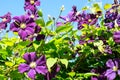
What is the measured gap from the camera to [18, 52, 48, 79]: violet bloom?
196 centimetres

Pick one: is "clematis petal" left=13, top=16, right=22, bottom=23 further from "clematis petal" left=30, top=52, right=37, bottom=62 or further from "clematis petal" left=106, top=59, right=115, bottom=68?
"clematis petal" left=106, top=59, right=115, bottom=68

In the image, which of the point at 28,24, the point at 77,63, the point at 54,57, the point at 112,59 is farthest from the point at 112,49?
the point at 28,24

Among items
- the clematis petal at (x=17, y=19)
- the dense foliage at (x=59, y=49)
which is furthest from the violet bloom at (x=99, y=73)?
the clematis petal at (x=17, y=19)

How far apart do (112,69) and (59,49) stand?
353 millimetres

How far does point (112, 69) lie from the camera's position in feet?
7.36

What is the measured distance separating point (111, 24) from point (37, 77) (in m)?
0.63

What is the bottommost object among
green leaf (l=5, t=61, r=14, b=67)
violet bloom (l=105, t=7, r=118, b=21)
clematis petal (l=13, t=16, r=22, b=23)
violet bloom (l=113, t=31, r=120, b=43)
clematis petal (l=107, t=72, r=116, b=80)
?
clematis petal (l=107, t=72, r=116, b=80)

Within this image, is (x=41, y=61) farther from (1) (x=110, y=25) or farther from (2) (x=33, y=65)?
(1) (x=110, y=25)

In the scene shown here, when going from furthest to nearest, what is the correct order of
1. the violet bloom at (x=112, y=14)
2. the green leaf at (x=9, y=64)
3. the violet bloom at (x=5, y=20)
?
the violet bloom at (x=112, y=14), the violet bloom at (x=5, y=20), the green leaf at (x=9, y=64)

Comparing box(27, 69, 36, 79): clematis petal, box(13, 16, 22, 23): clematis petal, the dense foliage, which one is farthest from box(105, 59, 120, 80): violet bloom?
box(13, 16, 22, 23): clematis petal

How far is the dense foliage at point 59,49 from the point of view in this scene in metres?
2.01

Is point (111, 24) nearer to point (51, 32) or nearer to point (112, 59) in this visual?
point (112, 59)

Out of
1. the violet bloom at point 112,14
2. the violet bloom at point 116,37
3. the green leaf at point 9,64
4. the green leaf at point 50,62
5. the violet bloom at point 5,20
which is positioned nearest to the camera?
the green leaf at point 50,62

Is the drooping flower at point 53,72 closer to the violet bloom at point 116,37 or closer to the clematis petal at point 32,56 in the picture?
the clematis petal at point 32,56
